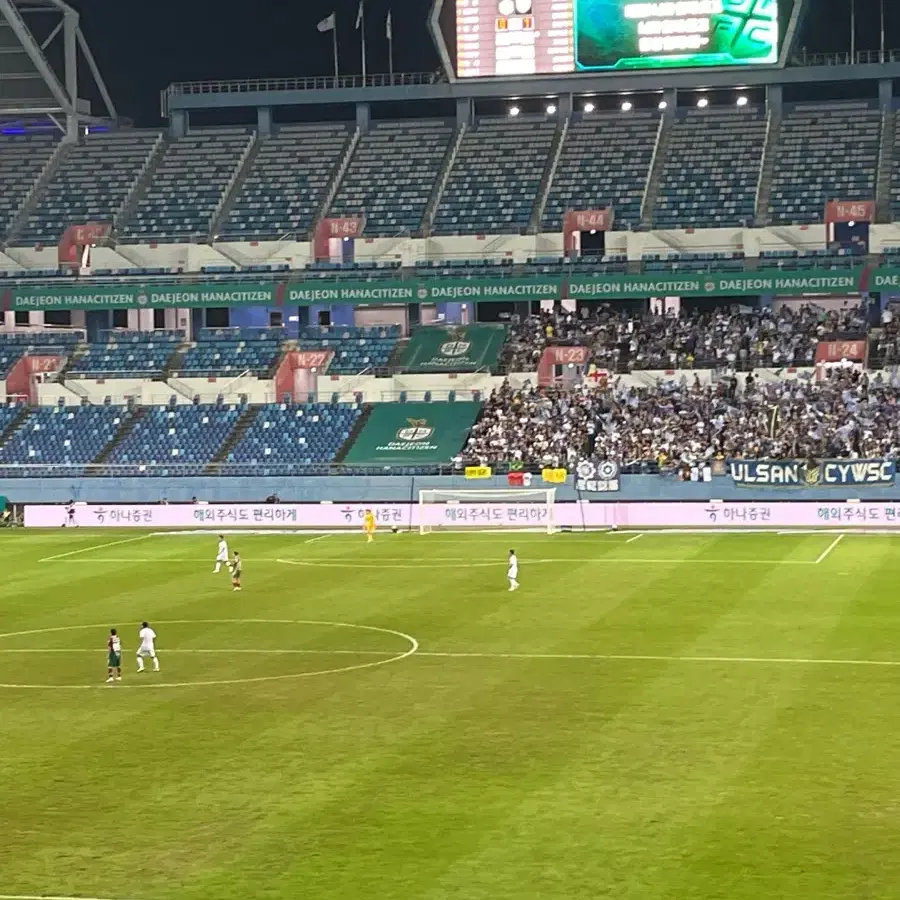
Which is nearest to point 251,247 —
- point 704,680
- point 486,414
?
point 486,414

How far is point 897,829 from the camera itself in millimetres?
21172

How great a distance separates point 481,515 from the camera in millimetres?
67312

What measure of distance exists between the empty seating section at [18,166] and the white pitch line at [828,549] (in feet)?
171


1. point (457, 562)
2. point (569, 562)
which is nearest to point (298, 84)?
point (457, 562)

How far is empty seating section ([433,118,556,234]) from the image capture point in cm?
8619

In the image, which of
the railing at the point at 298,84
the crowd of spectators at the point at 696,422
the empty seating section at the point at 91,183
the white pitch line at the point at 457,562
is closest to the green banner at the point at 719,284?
the crowd of spectators at the point at 696,422

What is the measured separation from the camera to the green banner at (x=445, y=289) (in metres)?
77.9

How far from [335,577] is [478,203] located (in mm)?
40813

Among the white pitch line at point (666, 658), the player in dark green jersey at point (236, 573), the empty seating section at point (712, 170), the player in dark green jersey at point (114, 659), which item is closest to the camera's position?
the player in dark green jersey at point (114, 659)

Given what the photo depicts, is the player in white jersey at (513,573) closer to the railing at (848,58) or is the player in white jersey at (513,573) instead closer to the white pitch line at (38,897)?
the white pitch line at (38,897)

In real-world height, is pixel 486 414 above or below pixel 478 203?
below

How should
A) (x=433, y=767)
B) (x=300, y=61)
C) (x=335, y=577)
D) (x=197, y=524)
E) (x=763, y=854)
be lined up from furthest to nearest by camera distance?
1. (x=300, y=61)
2. (x=197, y=524)
3. (x=335, y=577)
4. (x=433, y=767)
5. (x=763, y=854)

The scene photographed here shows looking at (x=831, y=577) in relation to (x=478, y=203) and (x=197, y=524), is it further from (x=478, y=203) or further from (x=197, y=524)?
(x=478, y=203)

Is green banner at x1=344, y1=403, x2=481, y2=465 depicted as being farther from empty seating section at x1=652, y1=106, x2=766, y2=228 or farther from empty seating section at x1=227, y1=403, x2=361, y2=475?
empty seating section at x1=652, y1=106, x2=766, y2=228
